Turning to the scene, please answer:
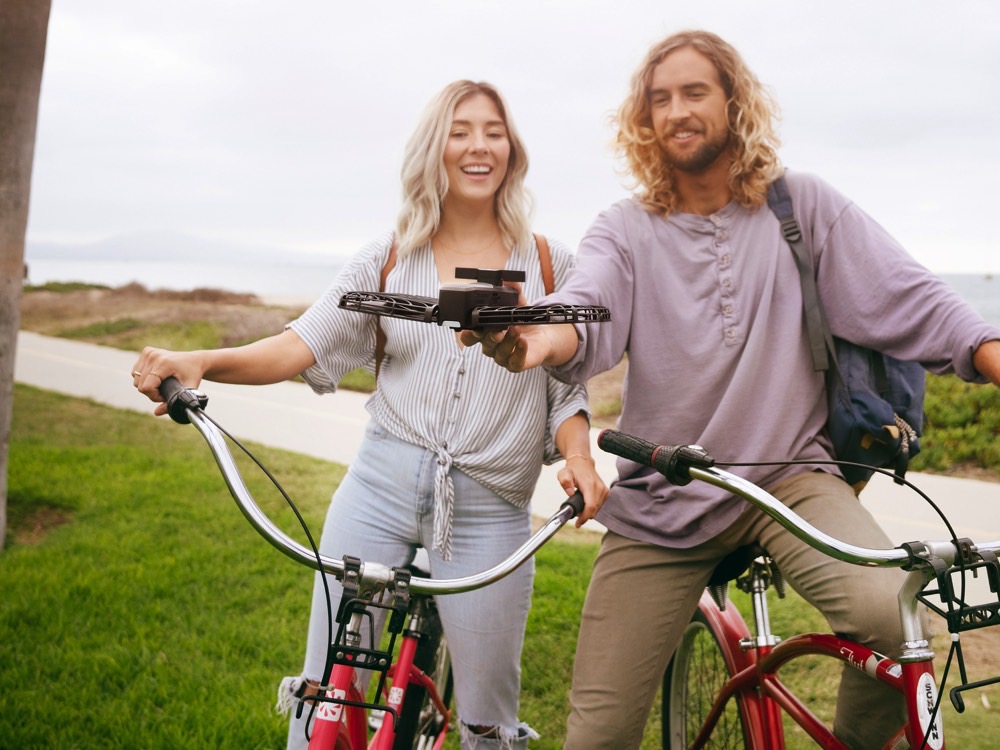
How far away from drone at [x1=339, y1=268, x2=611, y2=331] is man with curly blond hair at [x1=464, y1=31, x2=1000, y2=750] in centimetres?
53

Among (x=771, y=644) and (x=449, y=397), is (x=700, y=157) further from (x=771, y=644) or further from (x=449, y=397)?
(x=771, y=644)

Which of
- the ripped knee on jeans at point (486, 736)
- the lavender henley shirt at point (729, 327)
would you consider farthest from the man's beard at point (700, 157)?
the ripped knee on jeans at point (486, 736)

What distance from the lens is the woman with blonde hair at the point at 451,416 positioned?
258 centimetres

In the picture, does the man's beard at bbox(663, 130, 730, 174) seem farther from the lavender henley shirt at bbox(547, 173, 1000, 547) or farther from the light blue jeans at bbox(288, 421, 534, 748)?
the light blue jeans at bbox(288, 421, 534, 748)

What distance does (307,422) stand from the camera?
1018 centimetres

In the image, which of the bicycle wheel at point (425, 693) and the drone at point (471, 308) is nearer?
the drone at point (471, 308)

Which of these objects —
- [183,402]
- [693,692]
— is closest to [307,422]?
[693,692]

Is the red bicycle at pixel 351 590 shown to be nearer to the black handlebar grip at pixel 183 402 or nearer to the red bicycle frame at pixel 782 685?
the black handlebar grip at pixel 183 402

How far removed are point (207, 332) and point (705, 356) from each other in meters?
14.6

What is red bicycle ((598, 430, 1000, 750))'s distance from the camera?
5.39 ft

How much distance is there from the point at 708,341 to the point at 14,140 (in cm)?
478

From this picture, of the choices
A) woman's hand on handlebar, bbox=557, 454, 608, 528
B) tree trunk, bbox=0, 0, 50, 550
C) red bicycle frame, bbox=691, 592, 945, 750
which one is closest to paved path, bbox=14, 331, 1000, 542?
tree trunk, bbox=0, 0, 50, 550

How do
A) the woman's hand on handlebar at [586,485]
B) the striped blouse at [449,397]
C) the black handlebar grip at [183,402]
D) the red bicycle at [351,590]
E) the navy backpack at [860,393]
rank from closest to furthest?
the red bicycle at [351,590] → the black handlebar grip at [183,402] → the woman's hand on handlebar at [586,485] → the navy backpack at [860,393] → the striped blouse at [449,397]

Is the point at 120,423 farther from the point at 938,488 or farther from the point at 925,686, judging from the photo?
the point at 925,686
